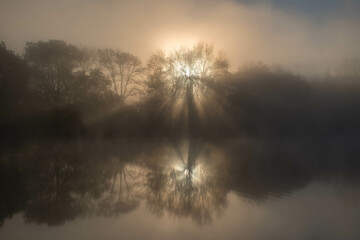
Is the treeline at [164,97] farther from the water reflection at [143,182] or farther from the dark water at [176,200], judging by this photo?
the dark water at [176,200]

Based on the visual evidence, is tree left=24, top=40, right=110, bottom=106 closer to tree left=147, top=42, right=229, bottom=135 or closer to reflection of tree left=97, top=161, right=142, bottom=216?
tree left=147, top=42, right=229, bottom=135

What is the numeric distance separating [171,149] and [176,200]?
15144mm

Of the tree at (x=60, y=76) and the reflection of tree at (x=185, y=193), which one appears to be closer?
the reflection of tree at (x=185, y=193)

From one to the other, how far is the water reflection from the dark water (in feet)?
0.10

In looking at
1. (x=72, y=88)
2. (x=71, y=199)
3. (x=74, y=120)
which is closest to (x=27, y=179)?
(x=71, y=199)

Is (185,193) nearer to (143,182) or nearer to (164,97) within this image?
(143,182)

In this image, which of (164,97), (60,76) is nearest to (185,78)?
(164,97)

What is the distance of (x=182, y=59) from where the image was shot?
42531 millimetres

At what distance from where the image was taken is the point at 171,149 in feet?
82.4

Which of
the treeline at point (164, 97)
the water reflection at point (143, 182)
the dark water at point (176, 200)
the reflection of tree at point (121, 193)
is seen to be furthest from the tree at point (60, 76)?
the reflection of tree at point (121, 193)

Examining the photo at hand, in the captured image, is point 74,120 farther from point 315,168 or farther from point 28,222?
point 28,222

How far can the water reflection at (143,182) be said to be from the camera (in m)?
9.05

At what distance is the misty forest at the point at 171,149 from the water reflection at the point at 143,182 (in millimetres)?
54

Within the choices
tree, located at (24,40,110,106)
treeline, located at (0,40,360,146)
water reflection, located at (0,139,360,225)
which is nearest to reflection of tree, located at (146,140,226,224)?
water reflection, located at (0,139,360,225)
